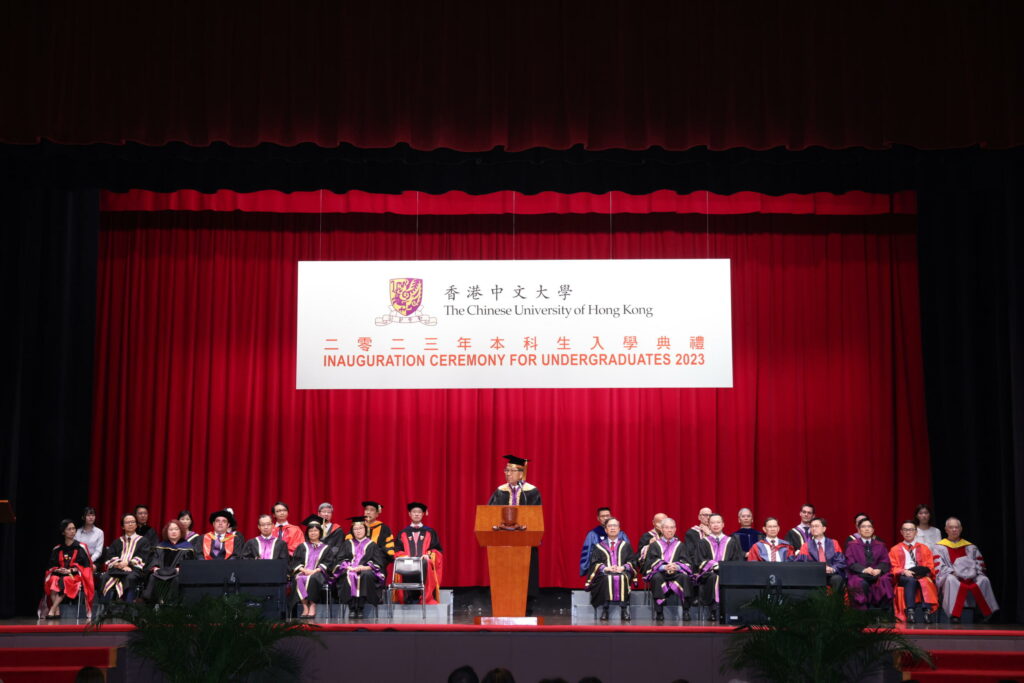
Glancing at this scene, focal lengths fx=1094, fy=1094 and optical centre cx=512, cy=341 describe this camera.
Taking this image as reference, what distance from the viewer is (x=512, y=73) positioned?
8.56m

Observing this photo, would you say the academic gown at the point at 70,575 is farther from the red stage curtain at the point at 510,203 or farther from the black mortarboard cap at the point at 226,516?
the red stage curtain at the point at 510,203

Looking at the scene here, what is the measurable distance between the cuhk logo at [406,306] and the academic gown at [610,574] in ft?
8.59

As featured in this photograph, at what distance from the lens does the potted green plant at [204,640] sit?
5.47 meters

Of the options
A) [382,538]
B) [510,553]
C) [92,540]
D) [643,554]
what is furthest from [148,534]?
[643,554]

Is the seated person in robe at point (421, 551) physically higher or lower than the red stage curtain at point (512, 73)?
lower

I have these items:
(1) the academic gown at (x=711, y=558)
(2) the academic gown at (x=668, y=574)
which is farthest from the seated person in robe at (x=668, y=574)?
(1) the academic gown at (x=711, y=558)

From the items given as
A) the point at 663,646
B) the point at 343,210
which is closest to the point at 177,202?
the point at 343,210

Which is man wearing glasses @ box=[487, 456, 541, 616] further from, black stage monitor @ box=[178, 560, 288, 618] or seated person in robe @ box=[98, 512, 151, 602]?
seated person in robe @ box=[98, 512, 151, 602]

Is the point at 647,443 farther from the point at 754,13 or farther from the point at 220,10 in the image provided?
the point at 220,10

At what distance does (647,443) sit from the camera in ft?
39.9

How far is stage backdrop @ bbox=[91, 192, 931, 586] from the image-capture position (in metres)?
12.0

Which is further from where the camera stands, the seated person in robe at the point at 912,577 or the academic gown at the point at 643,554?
the academic gown at the point at 643,554

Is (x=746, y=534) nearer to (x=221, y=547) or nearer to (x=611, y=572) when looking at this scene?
(x=611, y=572)

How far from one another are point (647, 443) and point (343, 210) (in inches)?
167
